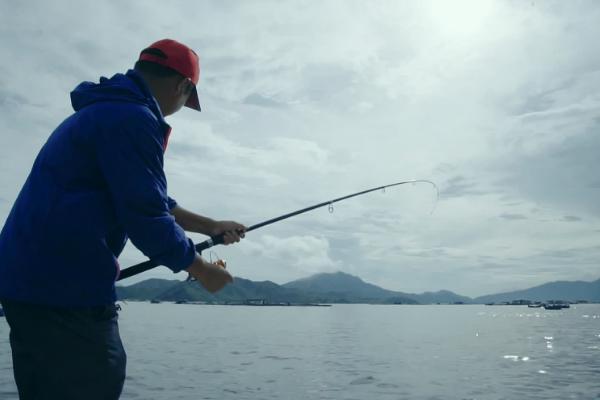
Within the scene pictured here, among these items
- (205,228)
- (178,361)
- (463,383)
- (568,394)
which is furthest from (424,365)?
(205,228)

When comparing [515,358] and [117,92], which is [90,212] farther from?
[515,358]

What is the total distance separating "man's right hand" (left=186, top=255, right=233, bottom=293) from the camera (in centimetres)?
293

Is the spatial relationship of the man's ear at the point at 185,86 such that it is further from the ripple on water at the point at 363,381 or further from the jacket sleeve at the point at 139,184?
the ripple on water at the point at 363,381

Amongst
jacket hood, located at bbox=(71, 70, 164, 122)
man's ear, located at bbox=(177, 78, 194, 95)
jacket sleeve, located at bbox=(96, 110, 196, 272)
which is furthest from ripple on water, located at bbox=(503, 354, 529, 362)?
jacket hood, located at bbox=(71, 70, 164, 122)

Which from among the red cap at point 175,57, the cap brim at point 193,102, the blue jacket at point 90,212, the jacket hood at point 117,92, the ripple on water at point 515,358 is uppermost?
the red cap at point 175,57

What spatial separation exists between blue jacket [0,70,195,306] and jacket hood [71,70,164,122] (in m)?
0.03

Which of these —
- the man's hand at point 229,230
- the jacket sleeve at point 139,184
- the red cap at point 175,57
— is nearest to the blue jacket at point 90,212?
the jacket sleeve at point 139,184

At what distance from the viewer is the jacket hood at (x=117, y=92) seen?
9.01 ft

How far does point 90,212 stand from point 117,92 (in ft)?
2.39

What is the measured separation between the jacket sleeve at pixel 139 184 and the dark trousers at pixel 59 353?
54 centimetres

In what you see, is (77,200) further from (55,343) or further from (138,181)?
(55,343)

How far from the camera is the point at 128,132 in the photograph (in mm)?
2555

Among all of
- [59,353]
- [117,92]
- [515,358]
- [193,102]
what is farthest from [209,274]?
[515,358]

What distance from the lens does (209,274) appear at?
119 inches
